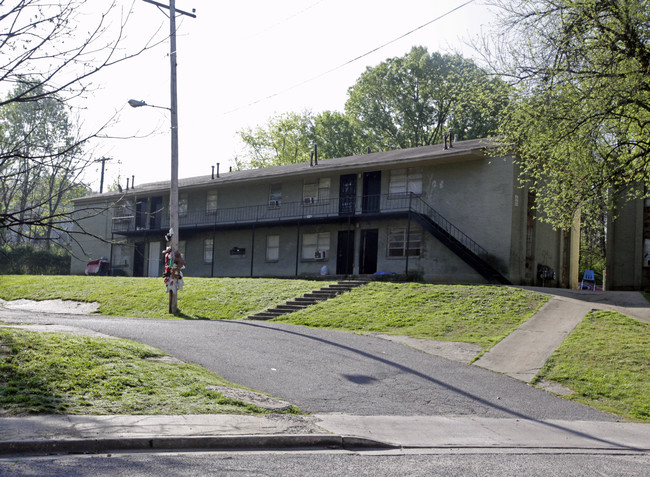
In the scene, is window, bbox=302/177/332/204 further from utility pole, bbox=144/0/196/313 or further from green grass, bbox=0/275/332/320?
utility pole, bbox=144/0/196/313

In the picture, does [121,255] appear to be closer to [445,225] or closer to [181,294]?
[181,294]

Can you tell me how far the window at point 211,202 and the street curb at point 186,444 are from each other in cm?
2972

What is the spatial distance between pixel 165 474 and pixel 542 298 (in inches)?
598

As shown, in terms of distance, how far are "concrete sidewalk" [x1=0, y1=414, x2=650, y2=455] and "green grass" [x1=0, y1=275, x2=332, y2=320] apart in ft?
43.4

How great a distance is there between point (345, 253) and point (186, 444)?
23.2 metres

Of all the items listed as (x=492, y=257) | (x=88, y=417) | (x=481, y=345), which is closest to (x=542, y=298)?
(x=481, y=345)

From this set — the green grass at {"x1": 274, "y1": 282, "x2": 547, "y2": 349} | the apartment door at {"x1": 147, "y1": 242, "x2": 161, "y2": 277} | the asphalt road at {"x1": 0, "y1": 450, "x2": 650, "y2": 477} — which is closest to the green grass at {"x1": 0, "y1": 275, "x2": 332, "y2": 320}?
the green grass at {"x1": 274, "y1": 282, "x2": 547, "y2": 349}

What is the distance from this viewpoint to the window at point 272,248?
3231 cm

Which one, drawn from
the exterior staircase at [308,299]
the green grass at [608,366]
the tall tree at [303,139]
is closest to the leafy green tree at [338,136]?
the tall tree at [303,139]

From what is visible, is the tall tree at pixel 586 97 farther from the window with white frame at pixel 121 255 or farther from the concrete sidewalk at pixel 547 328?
the window with white frame at pixel 121 255

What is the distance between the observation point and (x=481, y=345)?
14266mm

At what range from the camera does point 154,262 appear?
3822 centimetres

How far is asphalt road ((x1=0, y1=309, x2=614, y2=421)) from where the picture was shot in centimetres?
915

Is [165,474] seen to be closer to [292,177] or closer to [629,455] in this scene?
[629,455]
